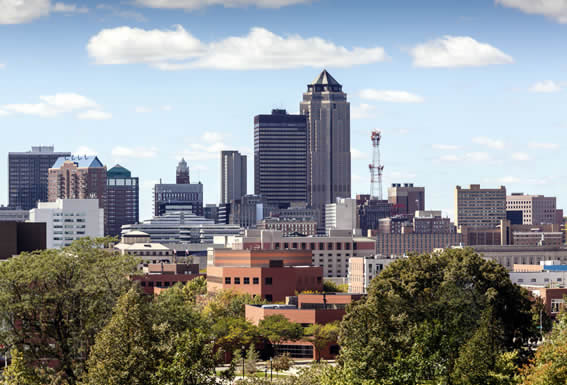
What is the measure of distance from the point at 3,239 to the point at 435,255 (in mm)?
63025

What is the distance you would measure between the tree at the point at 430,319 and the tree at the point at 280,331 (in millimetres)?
35877

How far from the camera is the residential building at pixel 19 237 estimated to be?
173 meters

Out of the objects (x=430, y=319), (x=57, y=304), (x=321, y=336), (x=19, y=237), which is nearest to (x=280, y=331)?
(x=321, y=336)

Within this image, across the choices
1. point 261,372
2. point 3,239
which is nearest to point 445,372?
point 261,372

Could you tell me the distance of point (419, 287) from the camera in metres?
138

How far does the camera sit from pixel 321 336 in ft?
569

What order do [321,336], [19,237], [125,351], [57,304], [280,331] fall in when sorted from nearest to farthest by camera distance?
[125,351]
[57,304]
[321,336]
[280,331]
[19,237]

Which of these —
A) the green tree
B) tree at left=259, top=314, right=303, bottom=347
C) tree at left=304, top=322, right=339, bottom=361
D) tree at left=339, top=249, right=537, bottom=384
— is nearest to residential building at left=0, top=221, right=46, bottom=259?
tree at left=259, top=314, right=303, bottom=347

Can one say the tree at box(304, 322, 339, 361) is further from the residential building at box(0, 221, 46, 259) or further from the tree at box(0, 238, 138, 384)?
the tree at box(0, 238, 138, 384)

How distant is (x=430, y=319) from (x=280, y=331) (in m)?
52.2

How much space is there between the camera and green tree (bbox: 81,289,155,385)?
275 feet

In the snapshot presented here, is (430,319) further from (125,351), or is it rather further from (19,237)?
(19,237)

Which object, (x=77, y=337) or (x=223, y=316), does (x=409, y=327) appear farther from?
(x=223, y=316)

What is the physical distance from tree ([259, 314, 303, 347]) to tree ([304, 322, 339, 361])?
5.22 ft
